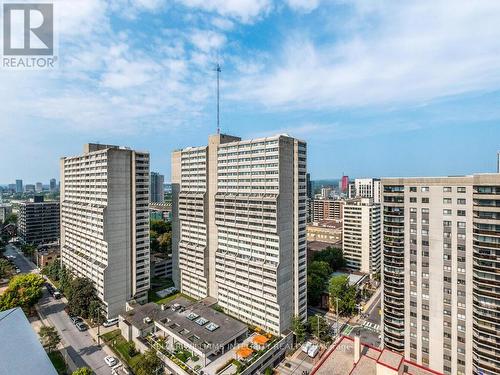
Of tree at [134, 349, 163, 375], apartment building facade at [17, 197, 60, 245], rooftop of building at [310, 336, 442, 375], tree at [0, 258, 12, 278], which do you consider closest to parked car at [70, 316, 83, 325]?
tree at [134, 349, 163, 375]

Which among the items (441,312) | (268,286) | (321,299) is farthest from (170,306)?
(441,312)

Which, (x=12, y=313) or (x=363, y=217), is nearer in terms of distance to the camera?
(x=12, y=313)

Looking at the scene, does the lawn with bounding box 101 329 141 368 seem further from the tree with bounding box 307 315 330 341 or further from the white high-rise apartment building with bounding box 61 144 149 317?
the tree with bounding box 307 315 330 341

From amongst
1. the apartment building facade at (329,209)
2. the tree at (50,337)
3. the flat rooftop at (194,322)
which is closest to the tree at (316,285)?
the flat rooftop at (194,322)

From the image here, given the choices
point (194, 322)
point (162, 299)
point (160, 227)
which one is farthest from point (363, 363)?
point (160, 227)

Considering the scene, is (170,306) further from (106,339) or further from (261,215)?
(261,215)

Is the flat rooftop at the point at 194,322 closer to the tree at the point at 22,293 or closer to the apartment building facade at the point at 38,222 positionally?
the tree at the point at 22,293

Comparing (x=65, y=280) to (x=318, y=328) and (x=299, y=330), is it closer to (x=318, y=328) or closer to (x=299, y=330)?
(x=299, y=330)
